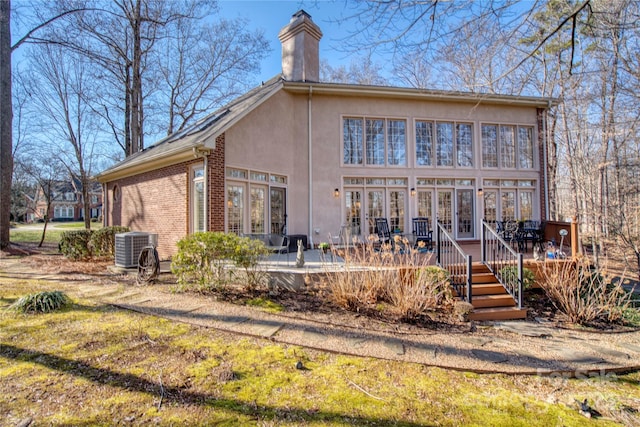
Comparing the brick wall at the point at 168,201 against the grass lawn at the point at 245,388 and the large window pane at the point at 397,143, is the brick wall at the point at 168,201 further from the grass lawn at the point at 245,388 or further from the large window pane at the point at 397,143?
the large window pane at the point at 397,143

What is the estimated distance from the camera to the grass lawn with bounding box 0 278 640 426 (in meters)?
2.44

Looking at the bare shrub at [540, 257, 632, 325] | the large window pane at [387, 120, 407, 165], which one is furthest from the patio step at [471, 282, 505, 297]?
the large window pane at [387, 120, 407, 165]

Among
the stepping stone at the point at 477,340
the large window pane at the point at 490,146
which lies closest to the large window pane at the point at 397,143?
the large window pane at the point at 490,146

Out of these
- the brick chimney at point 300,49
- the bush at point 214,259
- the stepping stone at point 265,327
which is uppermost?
the brick chimney at point 300,49

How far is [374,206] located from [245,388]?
9.07m

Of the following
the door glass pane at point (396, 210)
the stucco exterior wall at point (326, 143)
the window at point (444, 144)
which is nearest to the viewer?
the stucco exterior wall at point (326, 143)

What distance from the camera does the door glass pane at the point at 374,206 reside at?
11258mm

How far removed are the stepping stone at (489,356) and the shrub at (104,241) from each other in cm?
988

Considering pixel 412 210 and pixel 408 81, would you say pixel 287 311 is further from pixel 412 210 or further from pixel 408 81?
pixel 408 81

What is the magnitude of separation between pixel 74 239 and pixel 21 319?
6.13 metres

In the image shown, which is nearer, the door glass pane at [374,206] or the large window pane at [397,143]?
the door glass pane at [374,206]

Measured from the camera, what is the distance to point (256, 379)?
2943mm

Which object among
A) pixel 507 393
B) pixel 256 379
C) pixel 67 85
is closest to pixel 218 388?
pixel 256 379

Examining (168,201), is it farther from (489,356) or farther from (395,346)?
(489,356)
